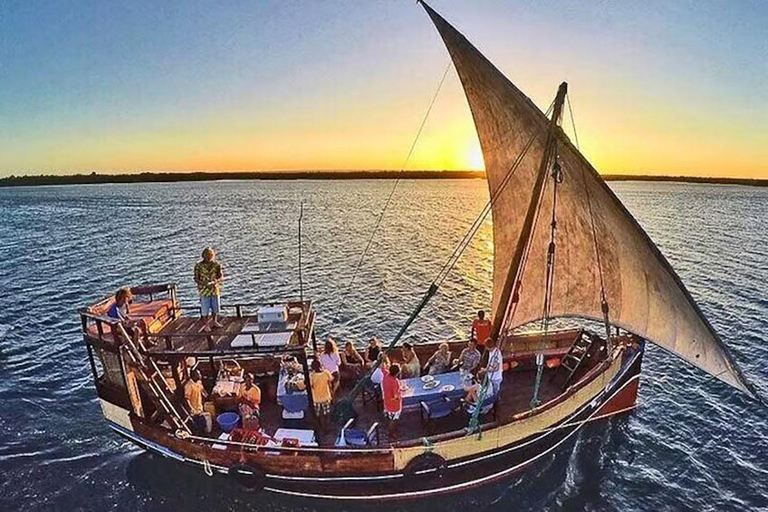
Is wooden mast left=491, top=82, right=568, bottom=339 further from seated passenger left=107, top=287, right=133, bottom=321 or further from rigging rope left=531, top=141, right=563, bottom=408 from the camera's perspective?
seated passenger left=107, top=287, right=133, bottom=321

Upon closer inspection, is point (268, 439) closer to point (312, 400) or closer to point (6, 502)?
point (312, 400)

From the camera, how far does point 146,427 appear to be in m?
14.8

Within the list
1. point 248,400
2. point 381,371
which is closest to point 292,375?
point 248,400

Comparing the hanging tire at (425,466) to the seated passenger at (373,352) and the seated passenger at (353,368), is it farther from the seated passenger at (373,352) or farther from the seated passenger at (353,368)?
the seated passenger at (373,352)

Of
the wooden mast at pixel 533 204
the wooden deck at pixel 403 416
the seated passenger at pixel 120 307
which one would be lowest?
the wooden deck at pixel 403 416

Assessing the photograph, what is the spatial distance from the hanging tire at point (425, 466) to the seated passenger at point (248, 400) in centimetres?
464

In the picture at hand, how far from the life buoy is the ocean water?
74.5 inches

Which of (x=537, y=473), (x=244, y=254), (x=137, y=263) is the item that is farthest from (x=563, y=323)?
(x=137, y=263)

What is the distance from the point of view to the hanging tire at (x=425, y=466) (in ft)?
46.3

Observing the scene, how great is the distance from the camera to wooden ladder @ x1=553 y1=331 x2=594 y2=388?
1775 cm

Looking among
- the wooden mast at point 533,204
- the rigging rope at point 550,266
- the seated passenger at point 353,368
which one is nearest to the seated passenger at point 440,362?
the wooden mast at point 533,204

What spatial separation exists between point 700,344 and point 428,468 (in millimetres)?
7739

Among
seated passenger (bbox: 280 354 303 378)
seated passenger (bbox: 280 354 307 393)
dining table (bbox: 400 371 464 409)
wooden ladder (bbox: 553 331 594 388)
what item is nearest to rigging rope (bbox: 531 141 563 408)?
dining table (bbox: 400 371 464 409)

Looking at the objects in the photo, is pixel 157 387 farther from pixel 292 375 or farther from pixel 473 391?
pixel 473 391
